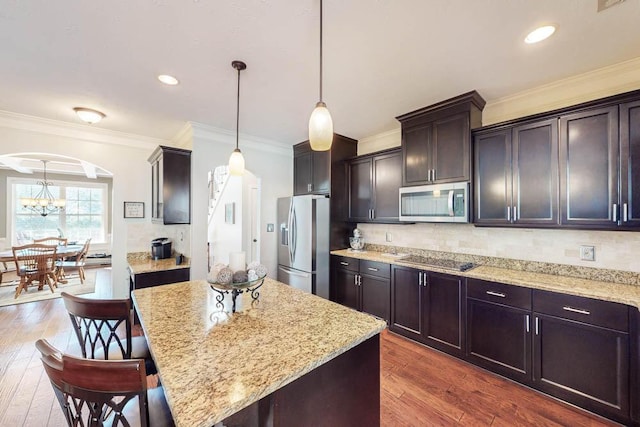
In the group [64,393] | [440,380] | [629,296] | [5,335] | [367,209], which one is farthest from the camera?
[367,209]

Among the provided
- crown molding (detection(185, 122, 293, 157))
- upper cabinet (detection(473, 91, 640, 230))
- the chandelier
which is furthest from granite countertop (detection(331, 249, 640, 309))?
the chandelier

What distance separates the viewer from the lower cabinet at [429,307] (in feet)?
→ 8.40

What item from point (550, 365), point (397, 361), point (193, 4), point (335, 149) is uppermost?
point (193, 4)

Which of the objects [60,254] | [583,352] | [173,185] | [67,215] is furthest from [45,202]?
A: [583,352]

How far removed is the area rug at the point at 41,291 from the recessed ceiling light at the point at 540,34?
6987mm

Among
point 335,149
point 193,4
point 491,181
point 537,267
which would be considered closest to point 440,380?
point 537,267

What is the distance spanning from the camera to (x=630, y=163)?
1.88 metres

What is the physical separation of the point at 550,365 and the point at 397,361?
47.9 inches

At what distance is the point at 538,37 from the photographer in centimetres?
179

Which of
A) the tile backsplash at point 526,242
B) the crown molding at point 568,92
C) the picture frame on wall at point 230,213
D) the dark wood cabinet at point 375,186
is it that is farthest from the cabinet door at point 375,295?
the picture frame on wall at point 230,213

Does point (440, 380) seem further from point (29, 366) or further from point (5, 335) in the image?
point (5, 335)

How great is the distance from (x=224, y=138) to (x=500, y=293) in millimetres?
3764

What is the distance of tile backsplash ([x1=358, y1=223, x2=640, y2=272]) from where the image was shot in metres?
2.11

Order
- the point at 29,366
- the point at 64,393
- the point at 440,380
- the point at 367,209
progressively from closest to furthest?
1. the point at 64,393
2. the point at 440,380
3. the point at 29,366
4. the point at 367,209
